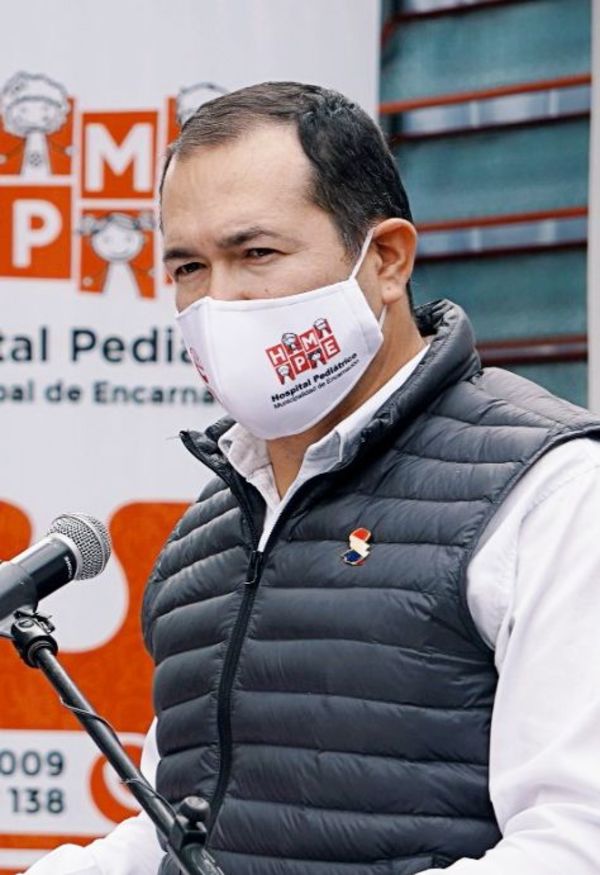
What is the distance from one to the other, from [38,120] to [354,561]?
2509mm

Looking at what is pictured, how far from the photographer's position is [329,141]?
99.5 inches

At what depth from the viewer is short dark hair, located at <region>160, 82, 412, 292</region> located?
8.16 feet

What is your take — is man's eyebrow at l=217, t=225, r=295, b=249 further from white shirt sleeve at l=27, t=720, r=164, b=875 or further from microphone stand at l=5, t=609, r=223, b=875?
white shirt sleeve at l=27, t=720, r=164, b=875

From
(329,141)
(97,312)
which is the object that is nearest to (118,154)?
(97,312)

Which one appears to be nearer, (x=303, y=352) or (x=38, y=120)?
(x=303, y=352)

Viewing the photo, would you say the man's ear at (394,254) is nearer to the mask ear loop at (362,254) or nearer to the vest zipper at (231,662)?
the mask ear loop at (362,254)

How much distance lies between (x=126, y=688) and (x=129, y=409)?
0.73 meters

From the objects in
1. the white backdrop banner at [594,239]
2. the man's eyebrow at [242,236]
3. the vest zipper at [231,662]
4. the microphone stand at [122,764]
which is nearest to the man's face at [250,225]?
the man's eyebrow at [242,236]

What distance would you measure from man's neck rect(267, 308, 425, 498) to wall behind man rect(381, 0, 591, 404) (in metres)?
2.30

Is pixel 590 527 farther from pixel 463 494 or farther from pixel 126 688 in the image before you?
pixel 126 688

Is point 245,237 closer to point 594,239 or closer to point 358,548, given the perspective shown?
point 358,548

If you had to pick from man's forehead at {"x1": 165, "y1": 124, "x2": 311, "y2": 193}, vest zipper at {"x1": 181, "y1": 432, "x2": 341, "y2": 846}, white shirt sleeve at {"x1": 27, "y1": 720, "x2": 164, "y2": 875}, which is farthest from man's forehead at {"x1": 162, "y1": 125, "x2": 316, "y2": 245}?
white shirt sleeve at {"x1": 27, "y1": 720, "x2": 164, "y2": 875}

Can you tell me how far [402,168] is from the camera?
4.96 m

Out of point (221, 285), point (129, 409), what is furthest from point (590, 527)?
point (129, 409)
